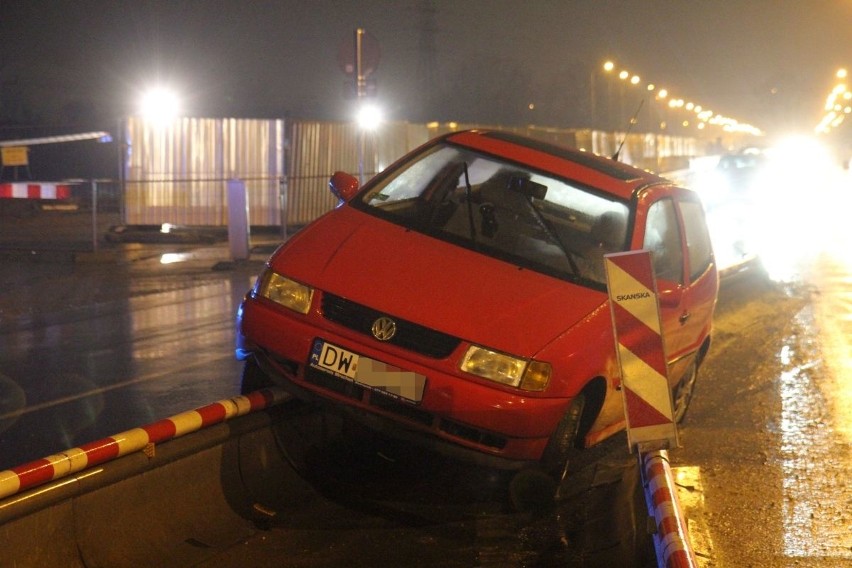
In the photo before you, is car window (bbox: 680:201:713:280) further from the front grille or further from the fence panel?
the fence panel

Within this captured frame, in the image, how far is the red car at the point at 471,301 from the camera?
5363 mm

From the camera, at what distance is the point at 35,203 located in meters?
27.2

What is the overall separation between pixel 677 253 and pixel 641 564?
281 cm

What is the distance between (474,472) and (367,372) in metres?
1.46

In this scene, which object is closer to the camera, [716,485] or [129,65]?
[716,485]

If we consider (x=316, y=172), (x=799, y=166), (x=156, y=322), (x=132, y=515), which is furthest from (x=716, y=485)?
(x=799, y=166)

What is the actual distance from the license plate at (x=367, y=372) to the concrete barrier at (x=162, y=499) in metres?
0.44

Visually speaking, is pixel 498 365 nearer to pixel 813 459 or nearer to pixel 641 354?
pixel 641 354

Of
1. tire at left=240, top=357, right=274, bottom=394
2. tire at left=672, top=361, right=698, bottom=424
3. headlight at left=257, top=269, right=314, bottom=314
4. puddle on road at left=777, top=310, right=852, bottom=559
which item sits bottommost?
puddle on road at left=777, top=310, right=852, bottom=559

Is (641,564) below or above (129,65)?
below

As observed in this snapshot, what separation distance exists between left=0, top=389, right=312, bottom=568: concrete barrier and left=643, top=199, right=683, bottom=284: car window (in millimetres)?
2492

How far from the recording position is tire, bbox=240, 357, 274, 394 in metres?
6.13

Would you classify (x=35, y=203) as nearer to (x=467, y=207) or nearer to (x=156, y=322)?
(x=156, y=322)

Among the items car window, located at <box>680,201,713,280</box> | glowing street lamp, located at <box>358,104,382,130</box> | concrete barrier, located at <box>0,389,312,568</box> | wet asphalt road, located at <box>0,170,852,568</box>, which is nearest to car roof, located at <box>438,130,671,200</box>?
car window, located at <box>680,201,713,280</box>
